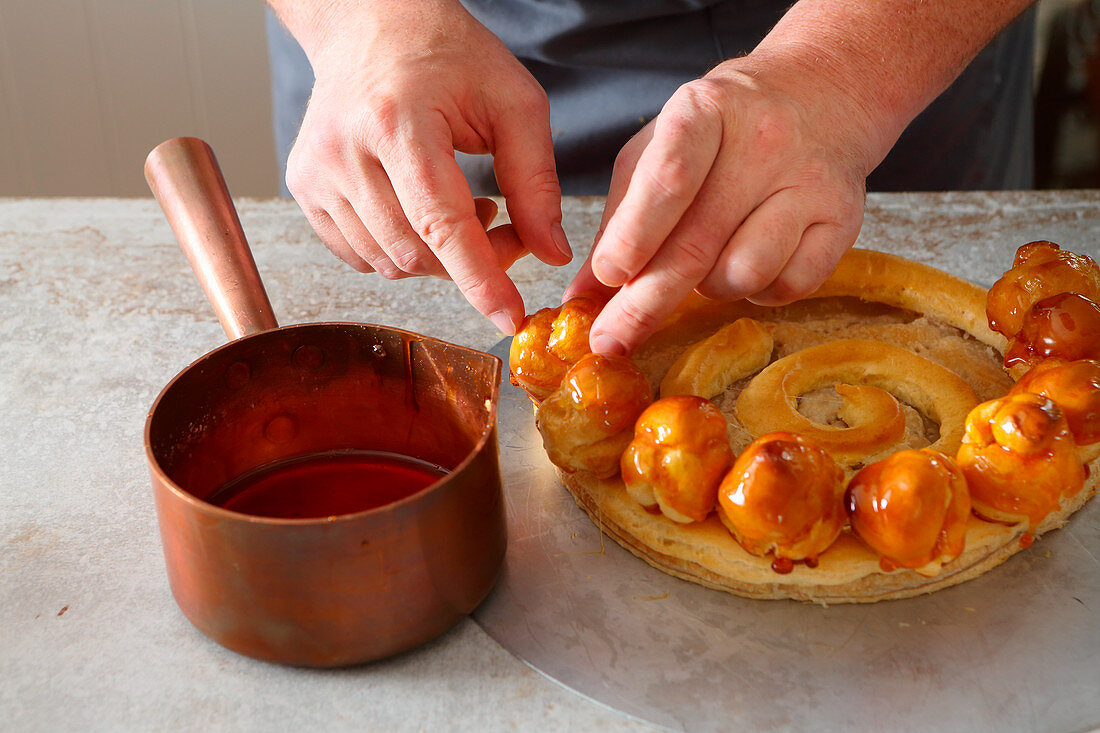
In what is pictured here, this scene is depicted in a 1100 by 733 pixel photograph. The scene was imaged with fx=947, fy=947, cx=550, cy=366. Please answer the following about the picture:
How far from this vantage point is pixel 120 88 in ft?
10.9

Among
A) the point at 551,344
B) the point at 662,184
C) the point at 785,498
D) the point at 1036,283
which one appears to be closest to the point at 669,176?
the point at 662,184

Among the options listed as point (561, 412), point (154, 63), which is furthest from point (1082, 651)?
point (154, 63)

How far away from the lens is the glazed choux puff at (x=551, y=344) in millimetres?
1048

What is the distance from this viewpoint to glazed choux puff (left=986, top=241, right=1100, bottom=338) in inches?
42.4

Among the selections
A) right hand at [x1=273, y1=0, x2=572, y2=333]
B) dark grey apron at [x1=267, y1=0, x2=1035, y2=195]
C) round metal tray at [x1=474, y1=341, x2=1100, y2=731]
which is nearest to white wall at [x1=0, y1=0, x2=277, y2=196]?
dark grey apron at [x1=267, y1=0, x2=1035, y2=195]

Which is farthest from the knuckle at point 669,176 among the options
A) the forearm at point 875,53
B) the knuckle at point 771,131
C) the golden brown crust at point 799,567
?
the golden brown crust at point 799,567

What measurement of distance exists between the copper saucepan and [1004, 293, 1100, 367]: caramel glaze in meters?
0.60

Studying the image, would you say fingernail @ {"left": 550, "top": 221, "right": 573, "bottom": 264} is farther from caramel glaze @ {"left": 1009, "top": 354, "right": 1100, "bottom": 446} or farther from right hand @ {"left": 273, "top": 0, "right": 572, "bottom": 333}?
caramel glaze @ {"left": 1009, "top": 354, "right": 1100, "bottom": 446}

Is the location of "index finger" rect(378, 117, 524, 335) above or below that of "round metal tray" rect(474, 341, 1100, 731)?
above

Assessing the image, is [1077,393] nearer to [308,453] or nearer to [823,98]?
[823,98]

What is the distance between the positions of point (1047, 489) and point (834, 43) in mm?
612

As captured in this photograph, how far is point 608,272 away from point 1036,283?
498mm

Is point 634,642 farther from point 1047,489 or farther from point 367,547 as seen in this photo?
point 1047,489

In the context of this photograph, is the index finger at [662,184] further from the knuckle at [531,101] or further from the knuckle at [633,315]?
the knuckle at [531,101]
